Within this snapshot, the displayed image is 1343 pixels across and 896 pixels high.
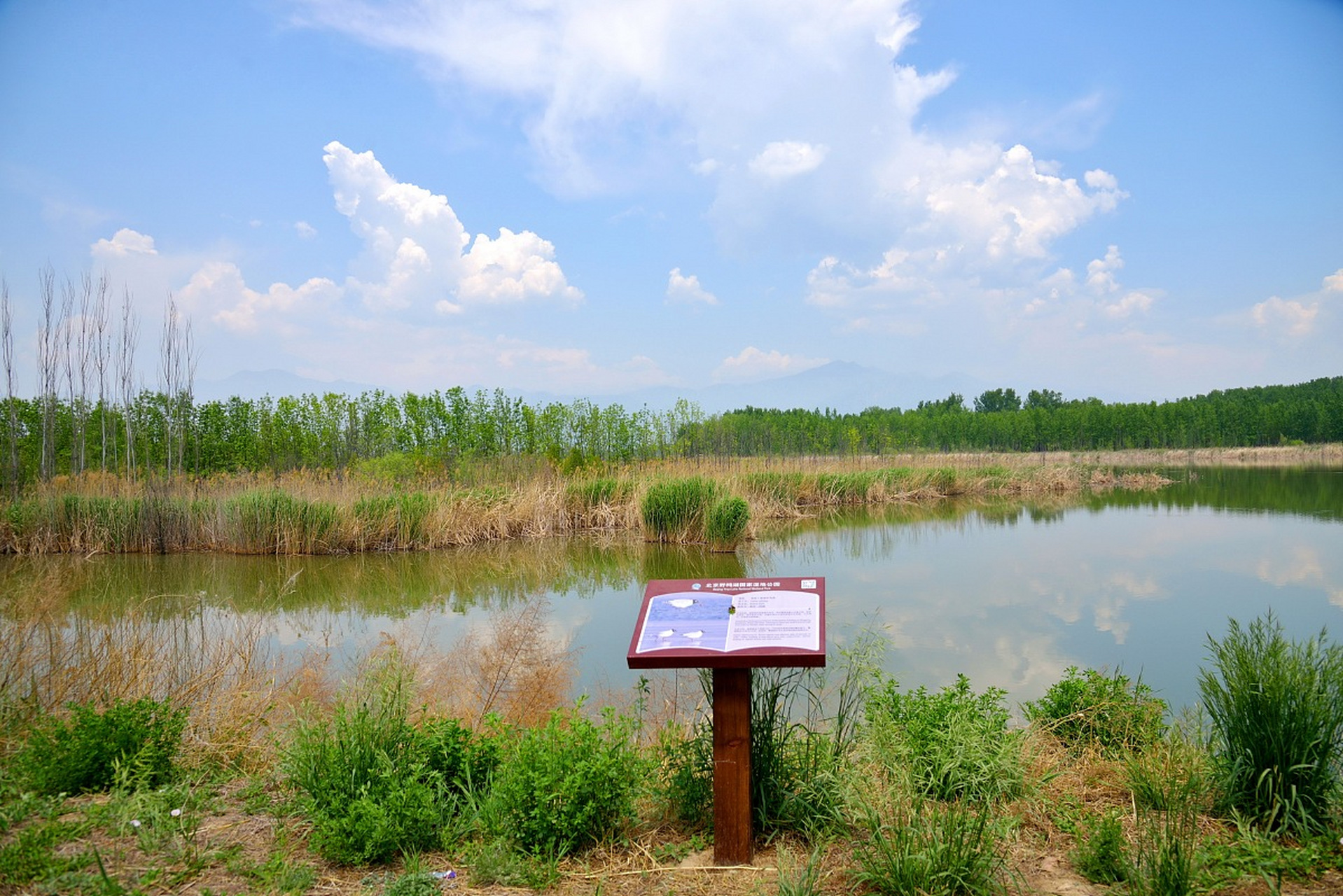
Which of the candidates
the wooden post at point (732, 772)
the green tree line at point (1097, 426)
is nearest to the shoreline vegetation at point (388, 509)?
the wooden post at point (732, 772)

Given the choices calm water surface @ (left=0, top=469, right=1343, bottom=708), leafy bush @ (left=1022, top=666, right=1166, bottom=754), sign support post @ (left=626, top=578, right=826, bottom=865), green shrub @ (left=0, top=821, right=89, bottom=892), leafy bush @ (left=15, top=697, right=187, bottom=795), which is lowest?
calm water surface @ (left=0, top=469, right=1343, bottom=708)

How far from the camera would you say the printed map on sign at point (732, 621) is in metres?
2.58

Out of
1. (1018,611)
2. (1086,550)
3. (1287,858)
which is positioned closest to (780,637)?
(1287,858)

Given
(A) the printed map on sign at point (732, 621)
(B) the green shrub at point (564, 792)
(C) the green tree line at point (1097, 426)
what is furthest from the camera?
(C) the green tree line at point (1097, 426)

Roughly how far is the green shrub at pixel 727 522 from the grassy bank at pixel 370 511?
0.02 metres

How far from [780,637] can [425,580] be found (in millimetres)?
8266

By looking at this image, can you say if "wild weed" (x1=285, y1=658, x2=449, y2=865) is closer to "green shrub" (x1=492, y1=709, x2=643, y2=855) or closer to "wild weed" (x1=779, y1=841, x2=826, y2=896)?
"green shrub" (x1=492, y1=709, x2=643, y2=855)

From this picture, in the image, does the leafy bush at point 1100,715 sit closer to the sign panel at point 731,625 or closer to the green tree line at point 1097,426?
the sign panel at point 731,625

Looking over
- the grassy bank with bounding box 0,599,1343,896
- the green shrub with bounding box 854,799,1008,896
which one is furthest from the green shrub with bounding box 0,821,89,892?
the green shrub with bounding box 854,799,1008,896

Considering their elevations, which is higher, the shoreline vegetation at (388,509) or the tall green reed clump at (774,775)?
the shoreline vegetation at (388,509)

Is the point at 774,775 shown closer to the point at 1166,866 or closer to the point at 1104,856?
the point at 1104,856

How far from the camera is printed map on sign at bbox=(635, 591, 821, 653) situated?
8.45 ft

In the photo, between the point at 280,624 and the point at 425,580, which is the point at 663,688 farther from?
the point at 425,580

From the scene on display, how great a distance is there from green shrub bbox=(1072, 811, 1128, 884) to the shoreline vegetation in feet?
31.3
